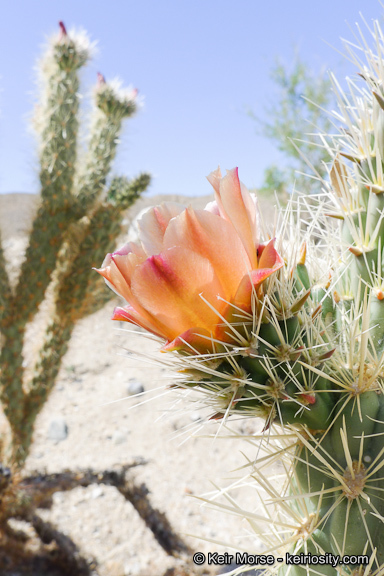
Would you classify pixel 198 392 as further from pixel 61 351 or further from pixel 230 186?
pixel 61 351

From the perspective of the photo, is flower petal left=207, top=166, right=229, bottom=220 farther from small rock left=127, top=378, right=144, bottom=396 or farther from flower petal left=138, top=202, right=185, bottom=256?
small rock left=127, top=378, right=144, bottom=396

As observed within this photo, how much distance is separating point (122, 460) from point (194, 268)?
116 inches

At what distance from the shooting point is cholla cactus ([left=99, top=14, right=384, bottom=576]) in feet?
1.71

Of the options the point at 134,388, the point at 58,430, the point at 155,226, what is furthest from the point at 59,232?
the point at 155,226

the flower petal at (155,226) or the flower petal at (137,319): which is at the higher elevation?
the flower petal at (155,226)

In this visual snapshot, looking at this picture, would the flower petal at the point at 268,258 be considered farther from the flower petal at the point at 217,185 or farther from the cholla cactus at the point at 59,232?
the cholla cactus at the point at 59,232

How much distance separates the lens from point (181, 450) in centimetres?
392

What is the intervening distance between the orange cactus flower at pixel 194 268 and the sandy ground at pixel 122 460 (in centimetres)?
133

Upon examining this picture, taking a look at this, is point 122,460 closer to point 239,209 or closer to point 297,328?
point 297,328

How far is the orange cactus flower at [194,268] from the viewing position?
50 cm

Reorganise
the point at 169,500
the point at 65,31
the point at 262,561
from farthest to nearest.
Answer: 1. the point at 169,500
2. the point at 65,31
3. the point at 262,561

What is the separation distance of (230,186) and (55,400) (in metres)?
4.60

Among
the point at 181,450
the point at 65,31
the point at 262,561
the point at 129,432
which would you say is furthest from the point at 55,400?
the point at 262,561

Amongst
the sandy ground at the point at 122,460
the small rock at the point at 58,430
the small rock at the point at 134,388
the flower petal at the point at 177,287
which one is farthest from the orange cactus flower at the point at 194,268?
the small rock at the point at 134,388
